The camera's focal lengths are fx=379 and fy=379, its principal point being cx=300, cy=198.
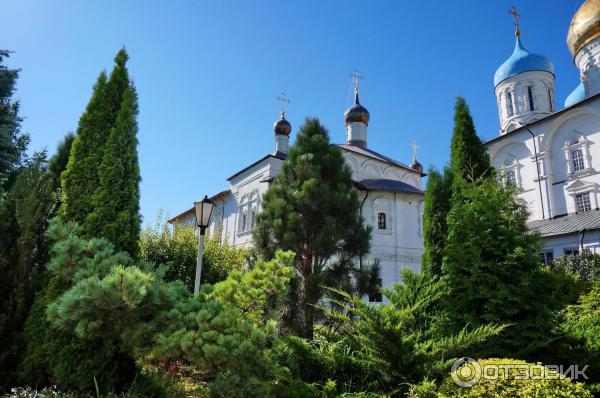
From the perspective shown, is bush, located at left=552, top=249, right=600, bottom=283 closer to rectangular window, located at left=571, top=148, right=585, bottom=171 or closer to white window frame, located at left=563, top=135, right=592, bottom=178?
white window frame, located at left=563, top=135, right=592, bottom=178

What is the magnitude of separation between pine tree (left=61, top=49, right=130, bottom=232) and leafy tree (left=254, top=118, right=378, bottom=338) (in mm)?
3599

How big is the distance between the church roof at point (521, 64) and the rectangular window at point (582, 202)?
1058 centimetres

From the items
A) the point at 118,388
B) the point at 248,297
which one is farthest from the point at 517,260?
the point at 118,388

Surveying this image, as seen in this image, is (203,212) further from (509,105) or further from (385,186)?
(509,105)

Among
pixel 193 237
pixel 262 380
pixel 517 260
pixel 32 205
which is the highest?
pixel 193 237

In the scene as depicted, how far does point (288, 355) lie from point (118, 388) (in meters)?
1.99

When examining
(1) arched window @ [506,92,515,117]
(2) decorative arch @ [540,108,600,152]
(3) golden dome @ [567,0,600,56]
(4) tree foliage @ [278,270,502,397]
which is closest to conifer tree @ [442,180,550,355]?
(4) tree foliage @ [278,270,502,397]

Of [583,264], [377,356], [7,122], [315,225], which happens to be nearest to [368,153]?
[583,264]

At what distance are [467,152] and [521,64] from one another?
2154 cm

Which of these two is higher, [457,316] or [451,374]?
[457,316]

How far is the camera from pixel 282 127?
27.7 m

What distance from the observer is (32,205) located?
16.5ft

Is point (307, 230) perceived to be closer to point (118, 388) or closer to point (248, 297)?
point (248, 297)

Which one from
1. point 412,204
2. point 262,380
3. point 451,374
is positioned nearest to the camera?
point 262,380
